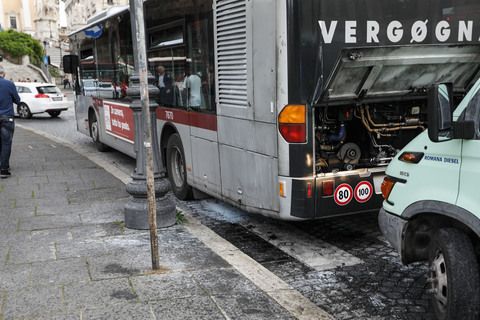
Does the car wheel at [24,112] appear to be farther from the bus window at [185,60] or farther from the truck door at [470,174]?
the truck door at [470,174]

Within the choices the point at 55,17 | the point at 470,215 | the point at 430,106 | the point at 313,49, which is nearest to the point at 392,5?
the point at 313,49

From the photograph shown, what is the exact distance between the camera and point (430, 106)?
327cm

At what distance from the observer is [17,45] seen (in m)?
62.9

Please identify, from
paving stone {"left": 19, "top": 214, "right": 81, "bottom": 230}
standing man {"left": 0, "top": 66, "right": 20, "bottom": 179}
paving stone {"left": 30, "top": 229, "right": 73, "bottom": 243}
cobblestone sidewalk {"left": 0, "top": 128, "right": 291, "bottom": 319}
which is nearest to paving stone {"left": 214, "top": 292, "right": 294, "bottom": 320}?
cobblestone sidewalk {"left": 0, "top": 128, "right": 291, "bottom": 319}

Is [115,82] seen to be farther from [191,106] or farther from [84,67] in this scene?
[191,106]

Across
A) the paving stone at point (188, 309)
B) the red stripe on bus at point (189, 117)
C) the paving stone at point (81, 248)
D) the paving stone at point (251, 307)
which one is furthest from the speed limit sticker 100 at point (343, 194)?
the paving stone at point (81, 248)

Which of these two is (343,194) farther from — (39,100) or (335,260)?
(39,100)

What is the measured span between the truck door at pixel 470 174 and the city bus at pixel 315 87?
1.66 metres

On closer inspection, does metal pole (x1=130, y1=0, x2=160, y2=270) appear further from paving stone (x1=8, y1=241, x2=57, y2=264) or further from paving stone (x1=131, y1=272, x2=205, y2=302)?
paving stone (x1=8, y1=241, x2=57, y2=264)

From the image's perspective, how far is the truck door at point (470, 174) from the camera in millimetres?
3119

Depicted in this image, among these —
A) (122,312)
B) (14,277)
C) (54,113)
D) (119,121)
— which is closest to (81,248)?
(14,277)

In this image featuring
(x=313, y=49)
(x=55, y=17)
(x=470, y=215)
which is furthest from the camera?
A: (x=55, y=17)

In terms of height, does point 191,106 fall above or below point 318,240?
above

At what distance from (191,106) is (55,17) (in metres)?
104
